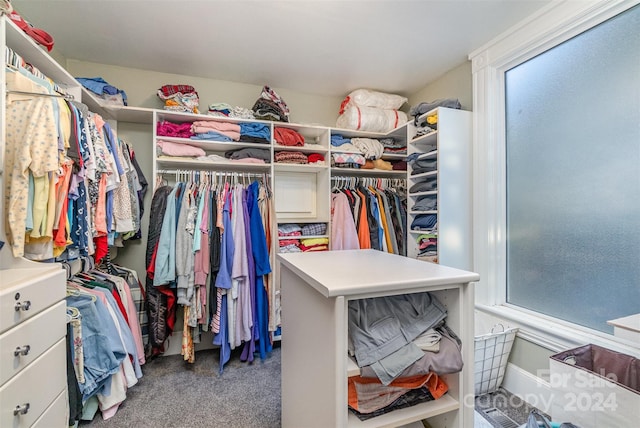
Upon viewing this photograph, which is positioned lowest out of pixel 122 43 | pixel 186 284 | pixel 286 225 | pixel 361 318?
pixel 186 284

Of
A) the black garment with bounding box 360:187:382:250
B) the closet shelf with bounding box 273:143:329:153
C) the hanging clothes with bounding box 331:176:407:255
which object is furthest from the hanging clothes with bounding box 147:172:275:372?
the black garment with bounding box 360:187:382:250

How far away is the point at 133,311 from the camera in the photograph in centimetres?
202

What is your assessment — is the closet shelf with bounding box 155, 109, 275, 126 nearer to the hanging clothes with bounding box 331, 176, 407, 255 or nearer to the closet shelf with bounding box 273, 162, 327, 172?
the closet shelf with bounding box 273, 162, 327, 172

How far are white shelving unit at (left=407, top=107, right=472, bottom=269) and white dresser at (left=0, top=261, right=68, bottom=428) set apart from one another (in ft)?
7.22

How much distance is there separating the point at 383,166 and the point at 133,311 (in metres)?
2.40

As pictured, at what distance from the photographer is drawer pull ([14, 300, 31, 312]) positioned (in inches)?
37.0

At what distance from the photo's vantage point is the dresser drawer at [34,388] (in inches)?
35.4

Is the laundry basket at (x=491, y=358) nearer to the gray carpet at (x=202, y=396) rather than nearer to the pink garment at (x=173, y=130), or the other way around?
the gray carpet at (x=202, y=396)

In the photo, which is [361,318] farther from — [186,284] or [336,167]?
[336,167]

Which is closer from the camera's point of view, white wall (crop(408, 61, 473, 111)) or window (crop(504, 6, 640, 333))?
window (crop(504, 6, 640, 333))

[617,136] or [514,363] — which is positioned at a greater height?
[617,136]

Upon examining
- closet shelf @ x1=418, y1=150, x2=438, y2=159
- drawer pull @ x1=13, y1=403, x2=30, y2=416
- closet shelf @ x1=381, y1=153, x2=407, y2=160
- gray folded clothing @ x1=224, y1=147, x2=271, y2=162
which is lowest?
drawer pull @ x1=13, y1=403, x2=30, y2=416

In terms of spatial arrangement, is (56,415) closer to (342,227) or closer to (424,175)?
(342,227)

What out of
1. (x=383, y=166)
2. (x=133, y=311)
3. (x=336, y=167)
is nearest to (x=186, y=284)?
(x=133, y=311)
